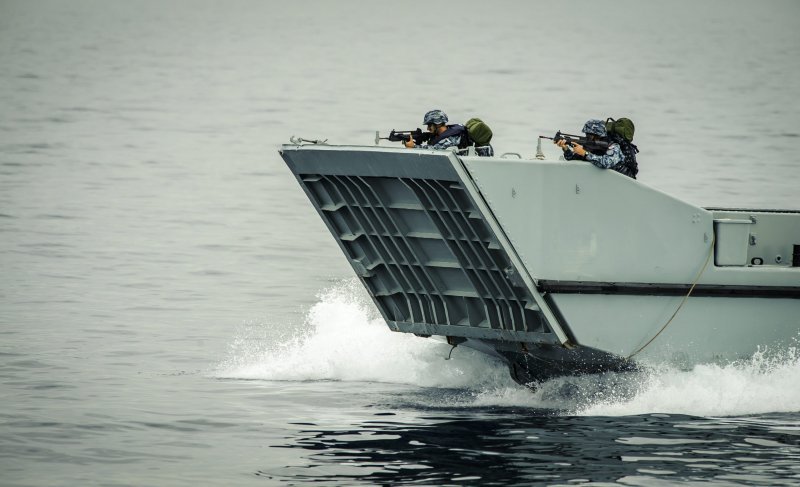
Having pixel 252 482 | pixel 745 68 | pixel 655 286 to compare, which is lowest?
pixel 252 482

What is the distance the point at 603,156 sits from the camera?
14.7 m

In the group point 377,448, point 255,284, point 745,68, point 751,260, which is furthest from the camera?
point 745,68

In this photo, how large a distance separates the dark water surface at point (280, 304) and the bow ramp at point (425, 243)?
0.83 m

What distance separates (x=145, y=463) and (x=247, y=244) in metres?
16.0

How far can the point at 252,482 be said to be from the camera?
1280 cm

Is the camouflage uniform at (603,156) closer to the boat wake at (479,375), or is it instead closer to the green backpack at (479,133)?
the green backpack at (479,133)

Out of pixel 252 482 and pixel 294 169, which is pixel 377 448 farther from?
pixel 294 169

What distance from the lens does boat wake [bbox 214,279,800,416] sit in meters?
15.6

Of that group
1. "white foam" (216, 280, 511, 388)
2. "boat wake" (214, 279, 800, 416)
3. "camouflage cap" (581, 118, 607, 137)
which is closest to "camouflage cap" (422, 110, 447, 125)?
"camouflage cap" (581, 118, 607, 137)

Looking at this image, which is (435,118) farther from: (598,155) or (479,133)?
(598,155)

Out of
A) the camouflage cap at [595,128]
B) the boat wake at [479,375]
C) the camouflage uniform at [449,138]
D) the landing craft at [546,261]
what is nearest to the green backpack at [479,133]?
the camouflage uniform at [449,138]

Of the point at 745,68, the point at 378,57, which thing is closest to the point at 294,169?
the point at 745,68

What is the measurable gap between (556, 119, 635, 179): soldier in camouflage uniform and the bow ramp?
1.09 meters

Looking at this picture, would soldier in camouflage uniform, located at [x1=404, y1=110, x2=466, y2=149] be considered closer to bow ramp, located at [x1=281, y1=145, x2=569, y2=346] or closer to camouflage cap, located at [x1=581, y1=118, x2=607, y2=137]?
bow ramp, located at [x1=281, y1=145, x2=569, y2=346]
